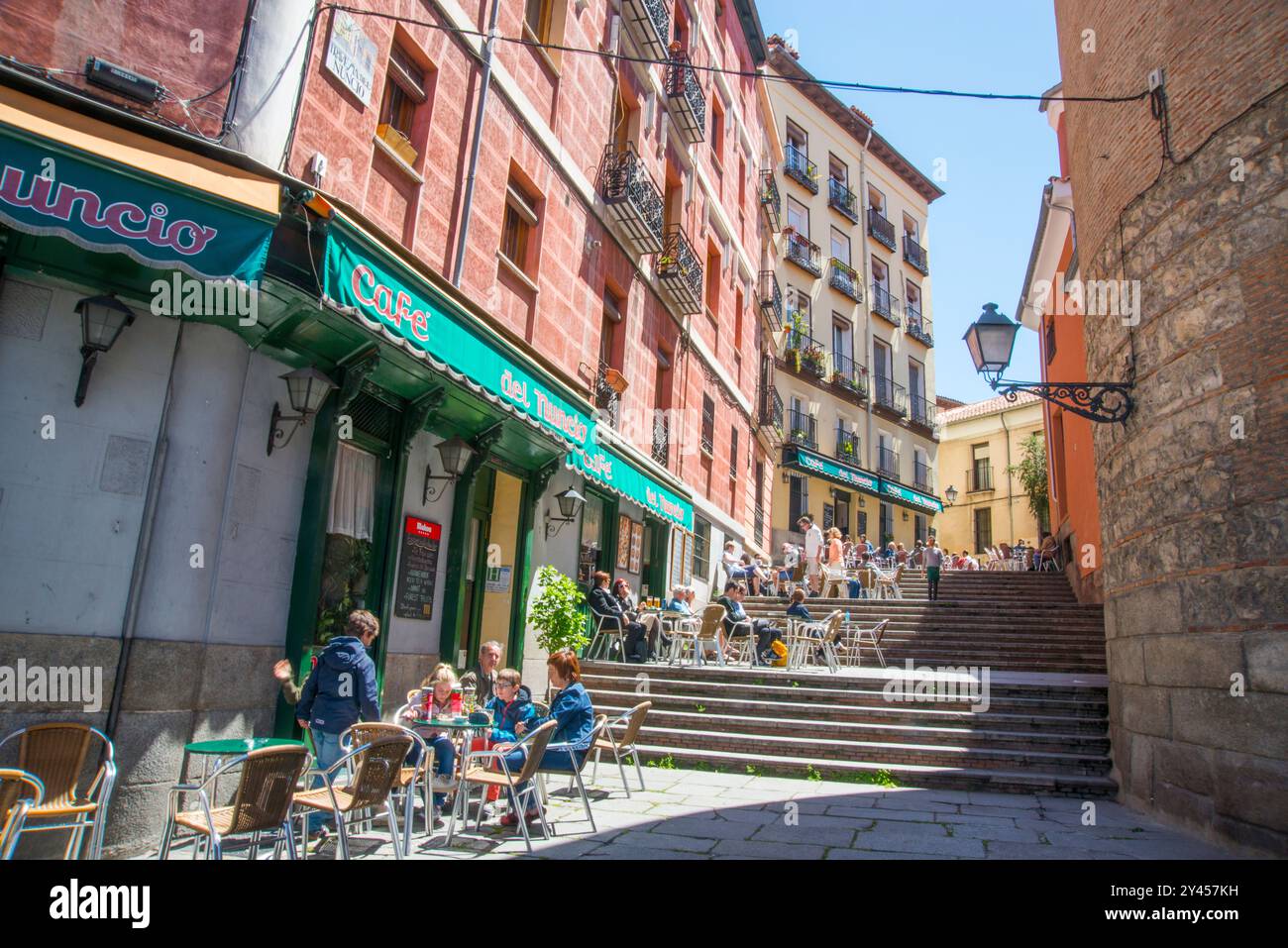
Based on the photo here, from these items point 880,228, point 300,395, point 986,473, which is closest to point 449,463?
point 300,395

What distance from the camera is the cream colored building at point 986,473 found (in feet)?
123

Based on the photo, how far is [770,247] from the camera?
85.9 feet

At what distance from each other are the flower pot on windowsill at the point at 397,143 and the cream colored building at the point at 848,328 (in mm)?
17624

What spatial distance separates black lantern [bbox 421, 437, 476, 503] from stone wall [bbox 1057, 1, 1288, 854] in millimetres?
6356

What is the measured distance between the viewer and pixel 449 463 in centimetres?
853

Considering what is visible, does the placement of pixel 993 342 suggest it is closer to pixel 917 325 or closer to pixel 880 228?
pixel 880 228

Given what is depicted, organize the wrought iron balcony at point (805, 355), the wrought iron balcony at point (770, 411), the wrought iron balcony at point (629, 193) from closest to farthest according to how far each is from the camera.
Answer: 1. the wrought iron balcony at point (629, 193)
2. the wrought iron balcony at point (770, 411)
3. the wrought iron balcony at point (805, 355)

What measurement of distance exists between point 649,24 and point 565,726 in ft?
40.4

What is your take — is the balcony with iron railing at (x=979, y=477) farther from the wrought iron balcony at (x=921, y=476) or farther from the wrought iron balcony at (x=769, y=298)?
the wrought iron balcony at (x=769, y=298)

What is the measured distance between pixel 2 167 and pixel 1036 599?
16.7m

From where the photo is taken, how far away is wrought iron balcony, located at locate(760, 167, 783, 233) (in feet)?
81.8

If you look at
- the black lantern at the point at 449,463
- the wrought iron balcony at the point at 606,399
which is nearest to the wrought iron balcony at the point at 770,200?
the wrought iron balcony at the point at 606,399

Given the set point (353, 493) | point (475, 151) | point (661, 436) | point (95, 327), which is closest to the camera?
point (95, 327)
